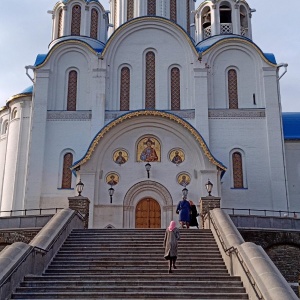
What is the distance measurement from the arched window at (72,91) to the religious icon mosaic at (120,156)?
362cm

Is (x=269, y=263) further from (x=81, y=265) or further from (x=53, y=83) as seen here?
(x=53, y=83)

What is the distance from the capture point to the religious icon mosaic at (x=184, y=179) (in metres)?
21.9

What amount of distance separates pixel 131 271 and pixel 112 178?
34.8 feet

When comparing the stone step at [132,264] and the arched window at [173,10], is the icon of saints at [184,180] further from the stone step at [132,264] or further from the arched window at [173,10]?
the arched window at [173,10]

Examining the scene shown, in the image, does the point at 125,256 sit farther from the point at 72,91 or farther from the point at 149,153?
the point at 72,91

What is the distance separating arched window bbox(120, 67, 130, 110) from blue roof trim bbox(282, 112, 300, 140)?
7889 millimetres

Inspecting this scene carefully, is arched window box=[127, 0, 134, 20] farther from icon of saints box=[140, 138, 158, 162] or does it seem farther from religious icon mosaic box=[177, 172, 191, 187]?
religious icon mosaic box=[177, 172, 191, 187]

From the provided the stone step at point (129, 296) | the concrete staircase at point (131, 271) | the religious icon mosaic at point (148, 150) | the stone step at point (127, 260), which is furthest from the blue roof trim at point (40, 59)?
the stone step at point (129, 296)

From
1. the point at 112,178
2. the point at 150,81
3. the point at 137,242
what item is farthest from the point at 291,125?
the point at 137,242

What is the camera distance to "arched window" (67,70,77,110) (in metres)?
24.4

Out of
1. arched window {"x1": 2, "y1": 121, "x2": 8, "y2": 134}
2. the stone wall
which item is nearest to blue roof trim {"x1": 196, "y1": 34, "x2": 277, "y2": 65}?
the stone wall

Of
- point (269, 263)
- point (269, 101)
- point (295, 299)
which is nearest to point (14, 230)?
point (269, 263)

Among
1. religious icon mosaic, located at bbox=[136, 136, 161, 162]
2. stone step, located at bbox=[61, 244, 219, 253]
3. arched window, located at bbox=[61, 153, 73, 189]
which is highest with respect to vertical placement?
religious icon mosaic, located at bbox=[136, 136, 161, 162]

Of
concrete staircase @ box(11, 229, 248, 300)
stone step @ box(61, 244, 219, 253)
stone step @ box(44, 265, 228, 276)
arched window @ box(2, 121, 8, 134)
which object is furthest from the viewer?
arched window @ box(2, 121, 8, 134)
